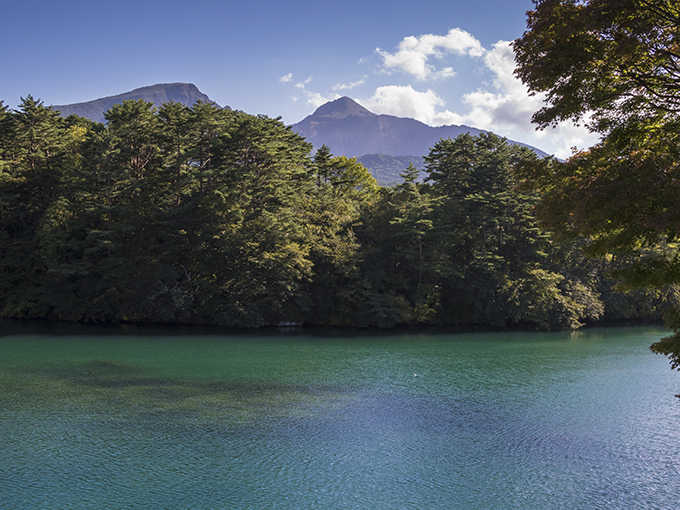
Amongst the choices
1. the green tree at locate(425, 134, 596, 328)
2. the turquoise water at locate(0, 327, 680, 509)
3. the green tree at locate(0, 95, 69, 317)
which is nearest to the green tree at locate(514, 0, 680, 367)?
the turquoise water at locate(0, 327, 680, 509)

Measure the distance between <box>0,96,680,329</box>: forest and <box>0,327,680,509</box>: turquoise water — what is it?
6.76 metres

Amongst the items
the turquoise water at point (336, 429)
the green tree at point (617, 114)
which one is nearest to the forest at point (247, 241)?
the turquoise water at point (336, 429)

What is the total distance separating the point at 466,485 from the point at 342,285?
20.6 m

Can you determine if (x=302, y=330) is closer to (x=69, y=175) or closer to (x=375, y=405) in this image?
(x=375, y=405)

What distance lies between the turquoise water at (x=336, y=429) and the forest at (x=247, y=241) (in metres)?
6.76

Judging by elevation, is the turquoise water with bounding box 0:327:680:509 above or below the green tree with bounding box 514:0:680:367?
below

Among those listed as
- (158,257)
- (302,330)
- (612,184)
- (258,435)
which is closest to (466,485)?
(258,435)

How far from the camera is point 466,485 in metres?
9.38

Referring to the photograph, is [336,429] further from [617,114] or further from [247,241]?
[247,241]

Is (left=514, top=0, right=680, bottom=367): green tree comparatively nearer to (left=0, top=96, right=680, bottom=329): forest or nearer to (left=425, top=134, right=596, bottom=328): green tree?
(left=0, top=96, right=680, bottom=329): forest

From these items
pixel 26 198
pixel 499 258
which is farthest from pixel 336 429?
pixel 26 198

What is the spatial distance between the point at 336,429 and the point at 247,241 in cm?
1640

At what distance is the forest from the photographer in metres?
27.7

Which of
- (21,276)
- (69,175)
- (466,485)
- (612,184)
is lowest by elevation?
(466,485)
